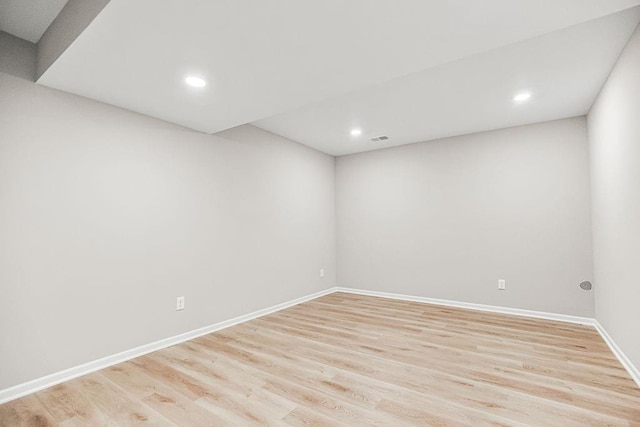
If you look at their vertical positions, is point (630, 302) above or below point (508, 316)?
above

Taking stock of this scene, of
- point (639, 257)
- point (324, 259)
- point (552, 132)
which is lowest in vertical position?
point (324, 259)

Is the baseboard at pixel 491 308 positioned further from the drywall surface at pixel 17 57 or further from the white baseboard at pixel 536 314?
the drywall surface at pixel 17 57

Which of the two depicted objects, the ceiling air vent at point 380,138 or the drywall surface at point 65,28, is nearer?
the drywall surface at point 65,28

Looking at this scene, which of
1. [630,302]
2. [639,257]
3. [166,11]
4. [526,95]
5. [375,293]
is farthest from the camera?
[375,293]

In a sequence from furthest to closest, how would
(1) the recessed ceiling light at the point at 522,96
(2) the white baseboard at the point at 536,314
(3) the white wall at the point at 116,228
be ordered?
(1) the recessed ceiling light at the point at 522,96, (2) the white baseboard at the point at 536,314, (3) the white wall at the point at 116,228

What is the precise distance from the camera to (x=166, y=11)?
1493 mm

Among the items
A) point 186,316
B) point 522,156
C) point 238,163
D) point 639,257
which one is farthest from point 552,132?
point 186,316

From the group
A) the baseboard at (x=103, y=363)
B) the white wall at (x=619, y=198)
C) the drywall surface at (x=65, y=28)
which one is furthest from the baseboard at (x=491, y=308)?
the drywall surface at (x=65, y=28)

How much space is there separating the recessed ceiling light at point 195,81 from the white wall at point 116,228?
2.82ft

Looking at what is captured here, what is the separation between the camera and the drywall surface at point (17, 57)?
2.07 metres

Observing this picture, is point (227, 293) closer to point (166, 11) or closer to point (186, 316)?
point (186, 316)

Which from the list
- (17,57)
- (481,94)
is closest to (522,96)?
(481,94)

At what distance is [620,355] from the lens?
2420mm

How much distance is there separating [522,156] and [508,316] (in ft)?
6.43
